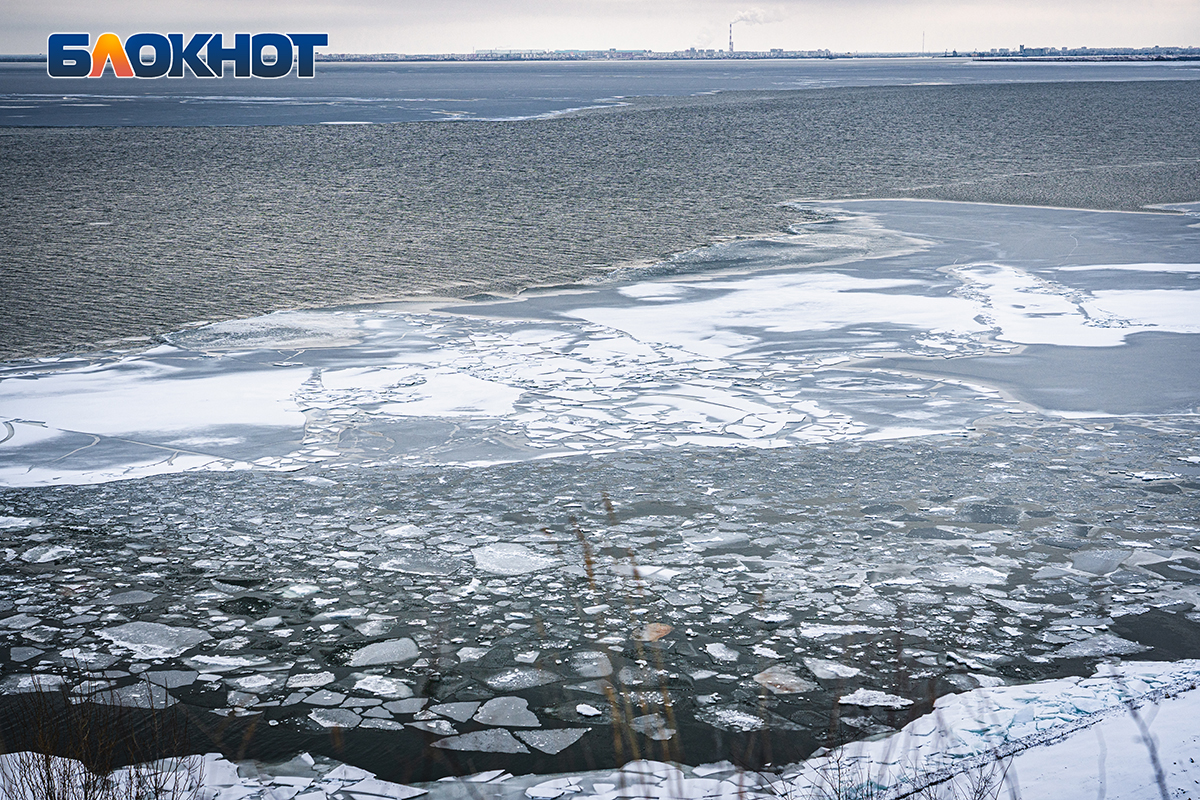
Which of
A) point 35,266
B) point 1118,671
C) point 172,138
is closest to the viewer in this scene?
point 1118,671

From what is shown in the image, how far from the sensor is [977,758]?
10.7 feet

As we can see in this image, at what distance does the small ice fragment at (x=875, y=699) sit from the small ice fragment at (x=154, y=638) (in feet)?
7.69

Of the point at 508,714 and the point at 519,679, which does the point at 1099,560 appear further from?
the point at 508,714

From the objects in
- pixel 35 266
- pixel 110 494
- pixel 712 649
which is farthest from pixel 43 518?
pixel 35 266

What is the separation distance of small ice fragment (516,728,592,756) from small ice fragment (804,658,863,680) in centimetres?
87

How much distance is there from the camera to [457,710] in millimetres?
3564

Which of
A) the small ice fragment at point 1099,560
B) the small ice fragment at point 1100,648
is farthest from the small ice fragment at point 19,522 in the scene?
the small ice fragment at point 1099,560

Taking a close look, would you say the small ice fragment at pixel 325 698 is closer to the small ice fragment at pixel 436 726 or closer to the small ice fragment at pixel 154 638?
the small ice fragment at pixel 436 726

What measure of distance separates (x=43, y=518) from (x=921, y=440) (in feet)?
15.2

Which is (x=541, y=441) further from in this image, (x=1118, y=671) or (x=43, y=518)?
(x=1118, y=671)

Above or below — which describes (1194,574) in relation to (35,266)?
below

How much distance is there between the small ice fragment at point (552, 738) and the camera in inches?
133

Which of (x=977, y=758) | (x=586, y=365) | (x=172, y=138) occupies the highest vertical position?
(x=172, y=138)

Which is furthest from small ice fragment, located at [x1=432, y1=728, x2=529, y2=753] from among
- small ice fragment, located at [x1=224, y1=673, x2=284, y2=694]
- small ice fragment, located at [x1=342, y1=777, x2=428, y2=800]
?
small ice fragment, located at [x1=224, y1=673, x2=284, y2=694]
